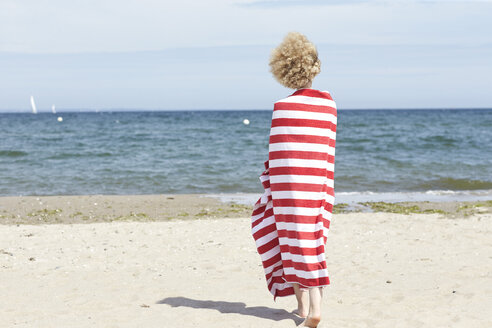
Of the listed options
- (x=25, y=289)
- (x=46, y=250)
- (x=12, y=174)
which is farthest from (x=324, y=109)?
(x=12, y=174)

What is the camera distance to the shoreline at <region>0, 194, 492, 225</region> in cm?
971

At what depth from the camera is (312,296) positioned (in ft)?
12.7

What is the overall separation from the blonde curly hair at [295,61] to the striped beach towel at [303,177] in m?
0.10

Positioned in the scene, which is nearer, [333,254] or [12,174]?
[333,254]

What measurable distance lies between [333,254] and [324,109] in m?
3.25

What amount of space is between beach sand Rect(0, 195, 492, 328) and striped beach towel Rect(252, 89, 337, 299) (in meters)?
0.67

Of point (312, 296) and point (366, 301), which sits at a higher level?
point (312, 296)

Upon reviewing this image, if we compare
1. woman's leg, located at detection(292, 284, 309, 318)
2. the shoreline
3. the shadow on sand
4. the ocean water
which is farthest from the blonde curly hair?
the ocean water

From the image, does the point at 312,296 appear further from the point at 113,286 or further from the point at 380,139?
the point at 380,139

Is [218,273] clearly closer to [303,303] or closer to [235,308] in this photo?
[235,308]

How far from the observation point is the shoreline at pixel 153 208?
9706 millimetres

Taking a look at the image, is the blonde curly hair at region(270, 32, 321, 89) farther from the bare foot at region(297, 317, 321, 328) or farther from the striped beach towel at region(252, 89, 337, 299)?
the bare foot at region(297, 317, 321, 328)

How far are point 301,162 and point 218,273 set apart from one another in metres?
2.48

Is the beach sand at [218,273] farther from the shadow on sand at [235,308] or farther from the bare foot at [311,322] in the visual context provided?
the bare foot at [311,322]
